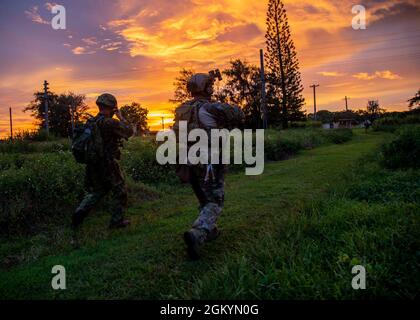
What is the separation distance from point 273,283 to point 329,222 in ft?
5.77

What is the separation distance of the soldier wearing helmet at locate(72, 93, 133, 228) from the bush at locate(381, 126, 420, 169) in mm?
7262

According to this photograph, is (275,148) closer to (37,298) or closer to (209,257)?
(209,257)

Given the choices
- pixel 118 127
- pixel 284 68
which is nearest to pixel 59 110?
pixel 284 68

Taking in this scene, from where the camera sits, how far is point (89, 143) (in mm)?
5992

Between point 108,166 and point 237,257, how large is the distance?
10.5 feet

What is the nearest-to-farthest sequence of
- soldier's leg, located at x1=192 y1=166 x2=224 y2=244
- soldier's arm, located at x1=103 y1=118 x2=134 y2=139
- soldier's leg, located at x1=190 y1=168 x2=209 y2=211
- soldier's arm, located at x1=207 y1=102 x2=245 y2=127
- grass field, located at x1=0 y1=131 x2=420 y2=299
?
1. grass field, located at x1=0 y1=131 x2=420 y2=299
2. soldier's leg, located at x1=192 y1=166 x2=224 y2=244
3. soldier's arm, located at x1=207 y1=102 x2=245 y2=127
4. soldier's leg, located at x1=190 y1=168 x2=209 y2=211
5. soldier's arm, located at x1=103 y1=118 x2=134 y2=139

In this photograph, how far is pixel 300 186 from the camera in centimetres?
898

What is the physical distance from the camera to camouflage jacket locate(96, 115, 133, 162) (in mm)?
5965

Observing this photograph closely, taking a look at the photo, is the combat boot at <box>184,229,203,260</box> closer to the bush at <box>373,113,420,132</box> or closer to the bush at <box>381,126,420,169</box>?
the bush at <box>381,126,420,169</box>

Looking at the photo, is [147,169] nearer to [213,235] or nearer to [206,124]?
[213,235]

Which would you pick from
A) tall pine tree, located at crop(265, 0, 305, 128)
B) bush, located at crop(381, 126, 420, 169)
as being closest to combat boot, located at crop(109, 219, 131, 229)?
bush, located at crop(381, 126, 420, 169)

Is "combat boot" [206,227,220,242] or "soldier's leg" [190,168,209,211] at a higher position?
"soldier's leg" [190,168,209,211]

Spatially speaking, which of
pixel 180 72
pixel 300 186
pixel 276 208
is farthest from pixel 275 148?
pixel 180 72
